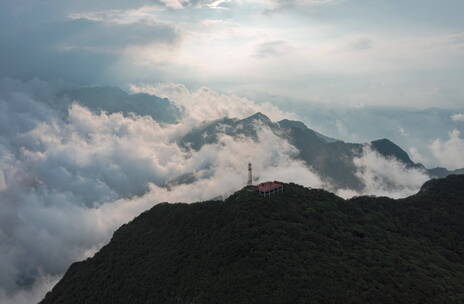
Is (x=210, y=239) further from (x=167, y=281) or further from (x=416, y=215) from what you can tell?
(x=416, y=215)

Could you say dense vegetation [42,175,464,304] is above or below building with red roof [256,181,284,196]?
below

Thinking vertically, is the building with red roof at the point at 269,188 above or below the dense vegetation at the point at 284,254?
above

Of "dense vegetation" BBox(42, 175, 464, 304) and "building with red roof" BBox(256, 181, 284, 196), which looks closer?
"dense vegetation" BBox(42, 175, 464, 304)

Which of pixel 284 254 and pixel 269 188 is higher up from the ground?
pixel 269 188

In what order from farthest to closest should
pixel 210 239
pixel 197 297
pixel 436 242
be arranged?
1. pixel 436 242
2. pixel 210 239
3. pixel 197 297

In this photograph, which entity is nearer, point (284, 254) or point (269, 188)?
point (284, 254)

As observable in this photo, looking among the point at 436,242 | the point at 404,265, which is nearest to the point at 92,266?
the point at 404,265

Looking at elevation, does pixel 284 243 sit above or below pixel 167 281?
above

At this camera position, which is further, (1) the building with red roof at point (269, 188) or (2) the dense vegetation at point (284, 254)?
(1) the building with red roof at point (269, 188)
